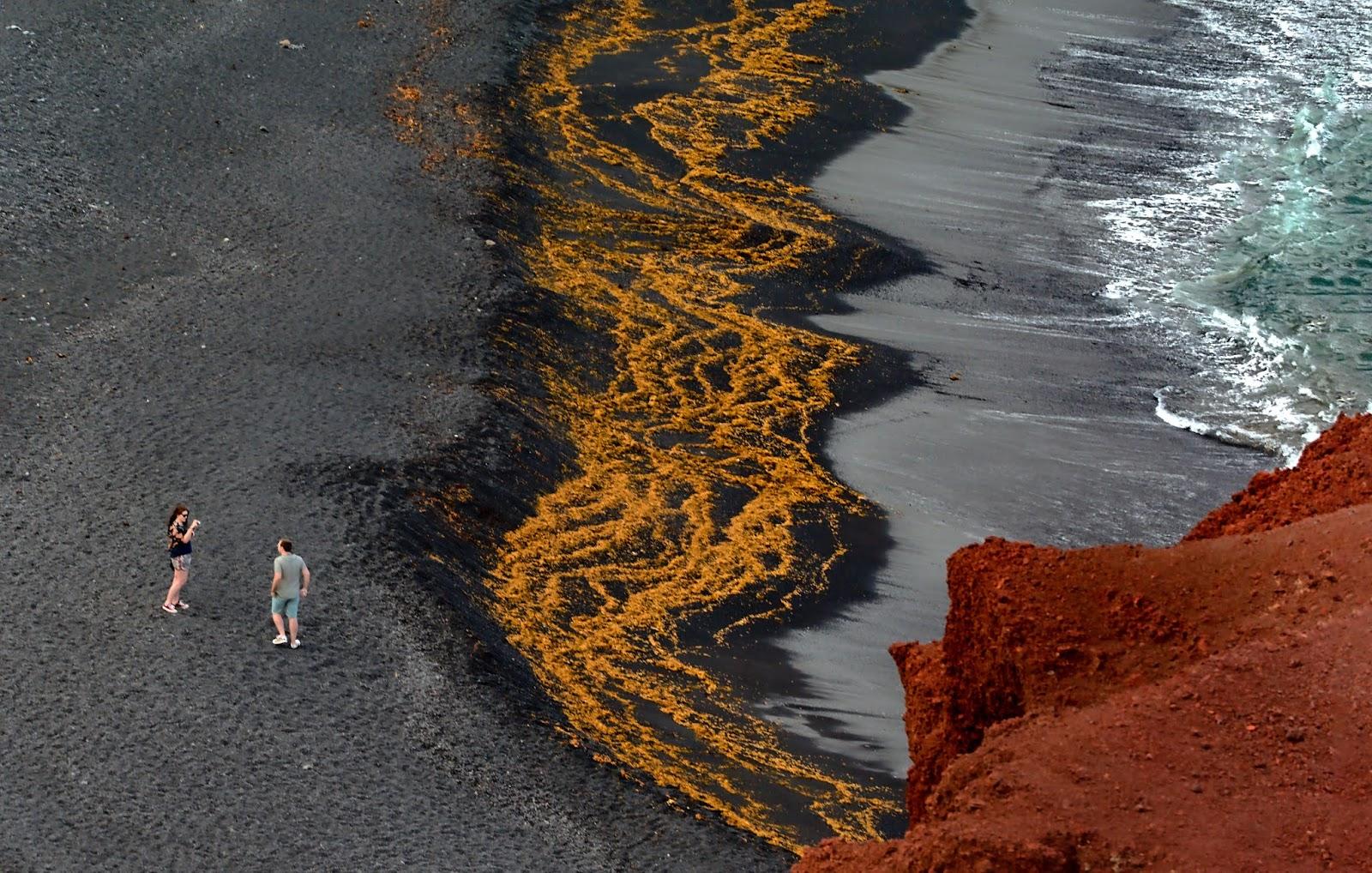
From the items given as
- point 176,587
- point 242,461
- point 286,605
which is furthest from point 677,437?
point 176,587

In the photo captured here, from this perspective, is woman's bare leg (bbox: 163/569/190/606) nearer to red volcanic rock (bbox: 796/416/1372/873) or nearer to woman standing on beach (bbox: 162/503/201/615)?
woman standing on beach (bbox: 162/503/201/615)

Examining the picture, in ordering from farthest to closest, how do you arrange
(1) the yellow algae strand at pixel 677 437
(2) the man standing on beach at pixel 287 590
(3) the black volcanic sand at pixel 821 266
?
1. (3) the black volcanic sand at pixel 821 266
2. (1) the yellow algae strand at pixel 677 437
3. (2) the man standing on beach at pixel 287 590

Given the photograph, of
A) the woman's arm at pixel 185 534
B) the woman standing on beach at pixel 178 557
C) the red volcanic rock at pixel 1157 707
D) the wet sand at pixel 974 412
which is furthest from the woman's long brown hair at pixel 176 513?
the red volcanic rock at pixel 1157 707

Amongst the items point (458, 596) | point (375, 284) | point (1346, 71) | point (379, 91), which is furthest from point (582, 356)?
point (1346, 71)

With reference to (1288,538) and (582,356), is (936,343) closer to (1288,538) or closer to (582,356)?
(582,356)

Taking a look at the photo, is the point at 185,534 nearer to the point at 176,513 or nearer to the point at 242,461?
the point at 176,513

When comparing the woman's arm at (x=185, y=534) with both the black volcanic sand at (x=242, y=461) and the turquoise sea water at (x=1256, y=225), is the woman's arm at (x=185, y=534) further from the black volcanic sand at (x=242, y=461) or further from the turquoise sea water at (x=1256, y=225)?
the turquoise sea water at (x=1256, y=225)

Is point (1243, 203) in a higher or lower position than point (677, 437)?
higher
